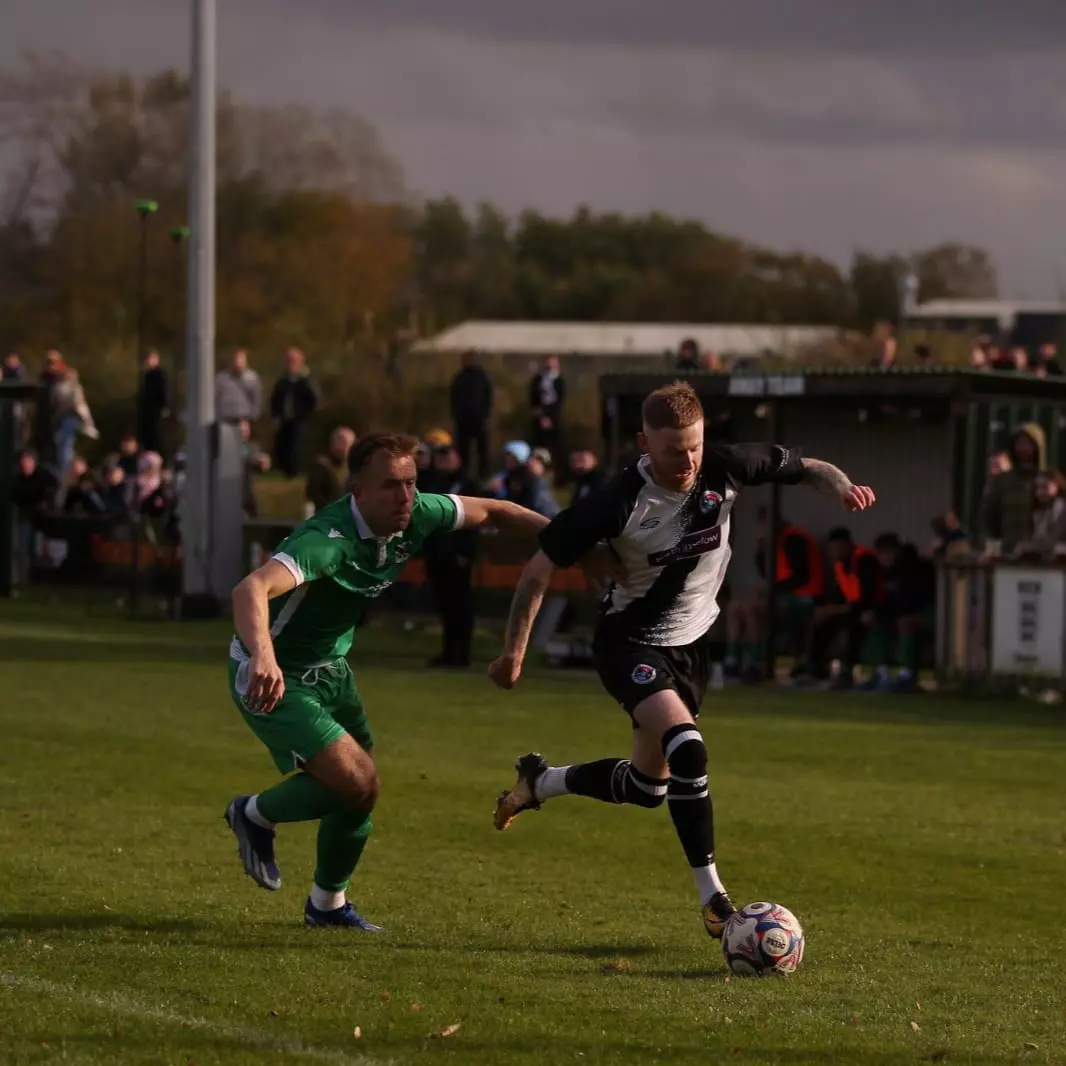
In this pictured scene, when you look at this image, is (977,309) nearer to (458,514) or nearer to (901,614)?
(901,614)

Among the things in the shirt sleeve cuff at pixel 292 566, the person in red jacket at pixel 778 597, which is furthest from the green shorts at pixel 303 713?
the person in red jacket at pixel 778 597

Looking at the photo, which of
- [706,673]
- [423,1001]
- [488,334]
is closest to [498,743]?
[706,673]

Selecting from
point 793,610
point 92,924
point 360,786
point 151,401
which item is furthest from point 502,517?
point 151,401

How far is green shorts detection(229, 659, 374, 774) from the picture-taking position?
8203 millimetres

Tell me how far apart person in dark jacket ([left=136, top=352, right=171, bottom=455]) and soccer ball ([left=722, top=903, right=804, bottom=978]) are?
26590mm

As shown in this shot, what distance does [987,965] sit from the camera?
8.34 meters

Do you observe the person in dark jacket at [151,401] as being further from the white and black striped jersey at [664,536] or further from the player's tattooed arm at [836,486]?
the player's tattooed arm at [836,486]

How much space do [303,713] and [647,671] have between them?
131cm

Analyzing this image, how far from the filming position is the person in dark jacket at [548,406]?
105 ft

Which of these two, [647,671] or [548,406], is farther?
[548,406]

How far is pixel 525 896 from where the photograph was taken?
31.8ft

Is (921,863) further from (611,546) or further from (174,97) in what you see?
(174,97)

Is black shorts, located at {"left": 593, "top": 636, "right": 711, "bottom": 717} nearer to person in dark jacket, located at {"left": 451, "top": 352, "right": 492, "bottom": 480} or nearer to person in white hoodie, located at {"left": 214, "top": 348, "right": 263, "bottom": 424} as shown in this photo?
person in dark jacket, located at {"left": 451, "top": 352, "right": 492, "bottom": 480}

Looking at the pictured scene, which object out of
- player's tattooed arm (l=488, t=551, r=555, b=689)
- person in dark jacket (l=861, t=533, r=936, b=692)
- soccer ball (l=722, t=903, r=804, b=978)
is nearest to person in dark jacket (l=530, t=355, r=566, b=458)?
person in dark jacket (l=861, t=533, r=936, b=692)
